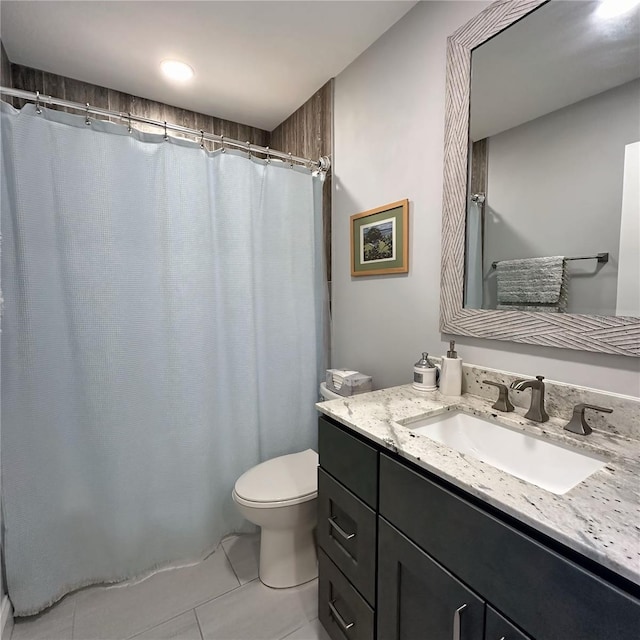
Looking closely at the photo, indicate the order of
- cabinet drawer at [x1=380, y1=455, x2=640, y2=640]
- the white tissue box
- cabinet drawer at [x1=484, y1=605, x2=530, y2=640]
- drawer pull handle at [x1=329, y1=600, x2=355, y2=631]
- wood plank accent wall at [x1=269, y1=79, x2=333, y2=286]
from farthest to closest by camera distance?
1. wood plank accent wall at [x1=269, y1=79, x2=333, y2=286]
2. the white tissue box
3. drawer pull handle at [x1=329, y1=600, x2=355, y2=631]
4. cabinet drawer at [x1=484, y1=605, x2=530, y2=640]
5. cabinet drawer at [x1=380, y1=455, x2=640, y2=640]

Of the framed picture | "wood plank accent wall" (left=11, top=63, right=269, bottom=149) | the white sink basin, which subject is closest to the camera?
the white sink basin

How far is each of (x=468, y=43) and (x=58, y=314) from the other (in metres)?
1.88

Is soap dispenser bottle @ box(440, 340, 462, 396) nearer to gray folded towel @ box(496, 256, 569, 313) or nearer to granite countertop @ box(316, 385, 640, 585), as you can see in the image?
granite countertop @ box(316, 385, 640, 585)

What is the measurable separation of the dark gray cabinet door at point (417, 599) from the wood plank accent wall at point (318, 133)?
148 cm

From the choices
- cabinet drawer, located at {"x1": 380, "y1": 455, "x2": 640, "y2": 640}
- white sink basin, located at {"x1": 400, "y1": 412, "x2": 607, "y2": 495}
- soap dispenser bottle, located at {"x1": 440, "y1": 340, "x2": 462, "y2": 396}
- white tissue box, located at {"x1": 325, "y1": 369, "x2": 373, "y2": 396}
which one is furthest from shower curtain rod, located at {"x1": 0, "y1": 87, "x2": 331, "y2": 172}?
cabinet drawer, located at {"x1": 380, "y1": 455, "x2": 640, "y2": 640}

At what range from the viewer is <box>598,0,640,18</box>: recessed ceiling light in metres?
0.88

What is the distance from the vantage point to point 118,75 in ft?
6.07

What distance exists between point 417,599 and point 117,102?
9.00 ft

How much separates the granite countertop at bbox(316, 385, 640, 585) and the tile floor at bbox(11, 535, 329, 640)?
89 centimetres

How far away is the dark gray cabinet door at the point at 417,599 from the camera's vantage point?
0.69 meters

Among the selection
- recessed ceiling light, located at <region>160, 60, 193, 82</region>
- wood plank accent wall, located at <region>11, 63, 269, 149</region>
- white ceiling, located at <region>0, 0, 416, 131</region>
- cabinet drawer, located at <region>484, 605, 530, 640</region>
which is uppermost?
white ceiling, located at <region>0, 0, 416, 131</region>

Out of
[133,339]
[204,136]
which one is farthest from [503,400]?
[204,136]

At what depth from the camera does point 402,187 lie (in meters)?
1.54

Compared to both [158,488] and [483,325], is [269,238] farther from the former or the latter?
[158,488]
